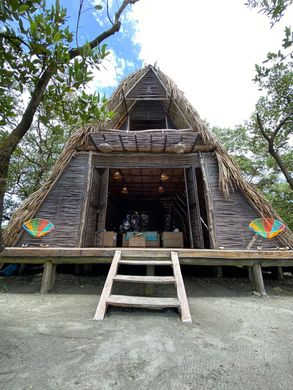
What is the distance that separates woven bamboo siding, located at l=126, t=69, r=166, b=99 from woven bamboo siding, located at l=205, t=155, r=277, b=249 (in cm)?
388

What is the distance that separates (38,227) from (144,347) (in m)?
3.46

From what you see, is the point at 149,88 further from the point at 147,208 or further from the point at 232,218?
the point at 147,208

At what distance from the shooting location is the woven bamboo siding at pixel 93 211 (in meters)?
4.59

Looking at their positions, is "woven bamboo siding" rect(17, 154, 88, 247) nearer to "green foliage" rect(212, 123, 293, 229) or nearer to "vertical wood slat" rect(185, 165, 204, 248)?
"vertical wood slat" rect(185, 165, 204, 248)

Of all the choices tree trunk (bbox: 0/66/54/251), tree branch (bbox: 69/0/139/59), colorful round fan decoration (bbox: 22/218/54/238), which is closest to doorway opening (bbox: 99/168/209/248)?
colorful round fan decoration (bbox: 22/218/54/238)

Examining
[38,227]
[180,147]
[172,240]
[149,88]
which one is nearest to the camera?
[38,227]

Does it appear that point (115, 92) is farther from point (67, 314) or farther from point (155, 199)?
point (155, 199)

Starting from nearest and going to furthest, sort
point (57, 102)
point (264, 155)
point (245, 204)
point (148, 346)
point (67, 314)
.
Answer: point (148, 346), point (57, 102), point (67, 314), point (245, 204), point (264, 155)

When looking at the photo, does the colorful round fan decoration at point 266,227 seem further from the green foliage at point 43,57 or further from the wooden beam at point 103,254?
the green foliage at point 43,57

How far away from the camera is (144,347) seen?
1.53 meters

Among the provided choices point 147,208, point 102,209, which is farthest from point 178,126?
point 147,208

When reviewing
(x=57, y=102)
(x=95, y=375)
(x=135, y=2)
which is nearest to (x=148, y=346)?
(x=95, y=375)

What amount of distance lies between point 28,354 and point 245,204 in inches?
182

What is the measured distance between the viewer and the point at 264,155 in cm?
1089
